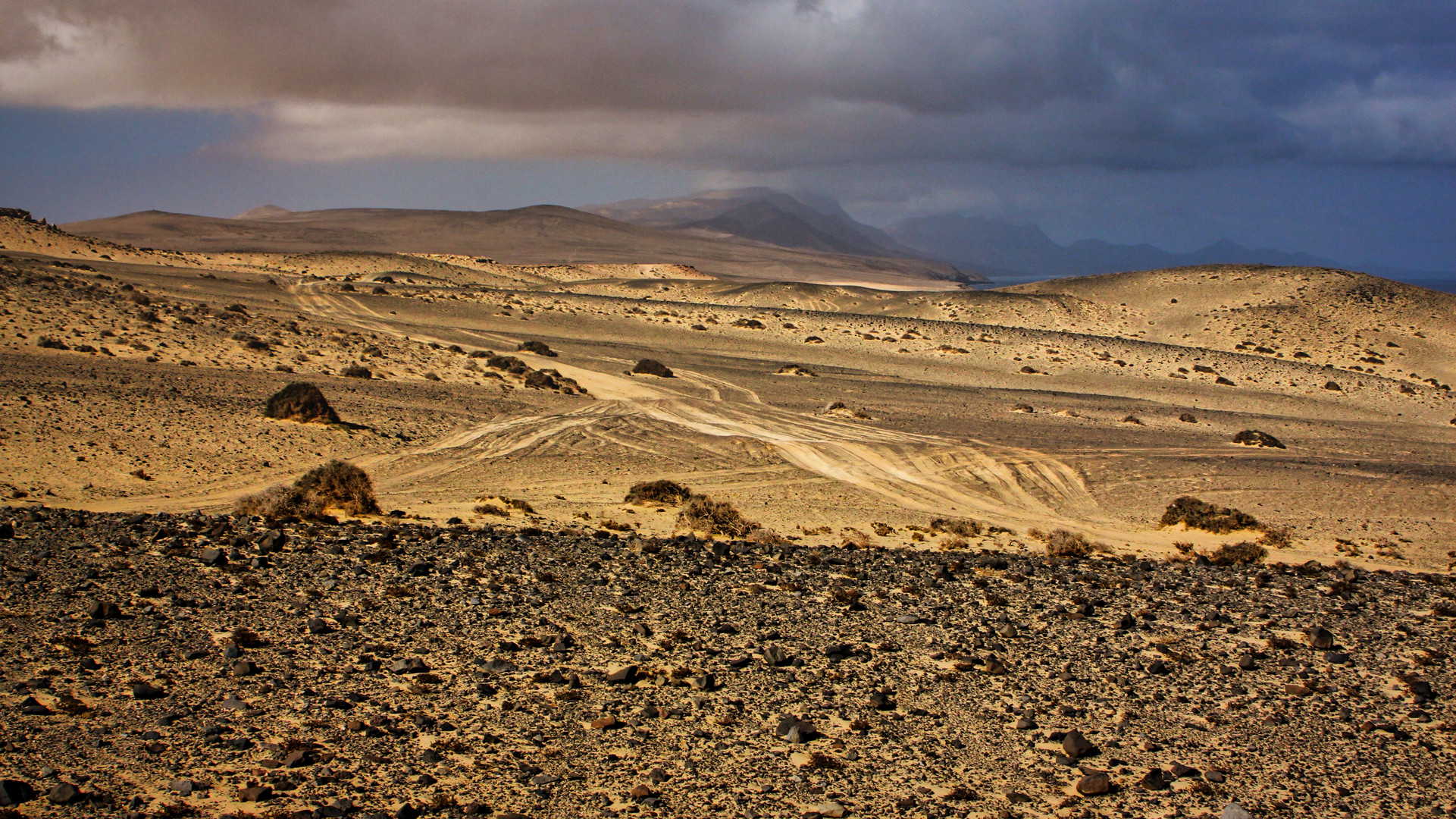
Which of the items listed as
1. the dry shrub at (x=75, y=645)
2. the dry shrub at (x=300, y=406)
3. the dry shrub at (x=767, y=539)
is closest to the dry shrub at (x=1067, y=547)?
the dry shrub at (x=767, y=539)

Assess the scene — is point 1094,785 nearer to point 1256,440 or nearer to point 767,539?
point 767,539

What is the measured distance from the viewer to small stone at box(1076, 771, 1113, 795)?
6.20m

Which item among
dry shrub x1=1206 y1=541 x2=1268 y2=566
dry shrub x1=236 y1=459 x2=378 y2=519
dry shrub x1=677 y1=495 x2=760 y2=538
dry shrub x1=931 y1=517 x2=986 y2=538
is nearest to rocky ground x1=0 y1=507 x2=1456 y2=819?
dry shrub x1=236 y1=459 x2=378 y2=519

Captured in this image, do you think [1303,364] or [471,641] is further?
[1303,364]

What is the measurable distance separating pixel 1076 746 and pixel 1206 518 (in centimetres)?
1271

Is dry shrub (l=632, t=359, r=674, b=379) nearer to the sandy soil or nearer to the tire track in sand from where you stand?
the sandy soil

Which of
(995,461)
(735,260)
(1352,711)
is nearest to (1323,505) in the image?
(995,461)

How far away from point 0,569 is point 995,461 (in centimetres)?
1936

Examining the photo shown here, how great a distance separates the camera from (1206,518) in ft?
58.0

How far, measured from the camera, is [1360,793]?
6.37m

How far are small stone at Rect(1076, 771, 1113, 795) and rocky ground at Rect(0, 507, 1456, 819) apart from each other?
14 millimetres

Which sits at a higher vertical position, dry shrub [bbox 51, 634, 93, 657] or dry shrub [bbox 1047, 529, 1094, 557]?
dry shrub [bbox 51, 634, 93, 657]

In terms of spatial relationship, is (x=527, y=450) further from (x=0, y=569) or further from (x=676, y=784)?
(x=676, y=784)

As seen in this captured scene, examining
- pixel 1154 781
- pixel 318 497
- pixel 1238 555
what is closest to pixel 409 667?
pixel 1154 781
